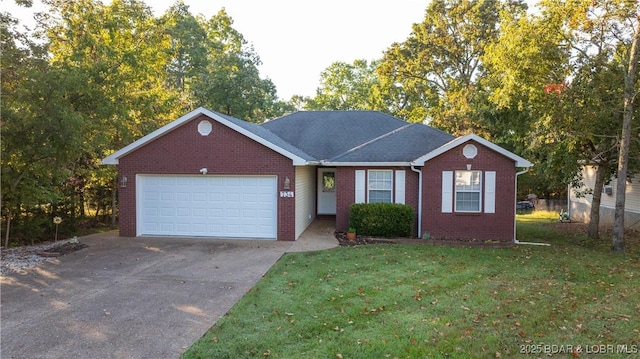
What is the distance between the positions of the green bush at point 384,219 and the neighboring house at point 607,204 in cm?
752

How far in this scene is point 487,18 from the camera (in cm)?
2602

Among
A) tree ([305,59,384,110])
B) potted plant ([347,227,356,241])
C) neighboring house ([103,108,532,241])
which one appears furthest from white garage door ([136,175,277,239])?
tree ([305,59,384,110])

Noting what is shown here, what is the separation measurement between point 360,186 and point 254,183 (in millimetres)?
3856

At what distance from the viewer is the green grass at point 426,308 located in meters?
4.98

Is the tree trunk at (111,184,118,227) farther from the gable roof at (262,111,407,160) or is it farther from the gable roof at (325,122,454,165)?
the gable roof at (325,122,454,165)

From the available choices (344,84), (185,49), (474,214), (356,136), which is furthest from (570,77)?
(344,84)

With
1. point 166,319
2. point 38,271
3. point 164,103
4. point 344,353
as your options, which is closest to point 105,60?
point 164,103

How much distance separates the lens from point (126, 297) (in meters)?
6.98

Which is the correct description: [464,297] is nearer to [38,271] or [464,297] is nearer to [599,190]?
[38,271]

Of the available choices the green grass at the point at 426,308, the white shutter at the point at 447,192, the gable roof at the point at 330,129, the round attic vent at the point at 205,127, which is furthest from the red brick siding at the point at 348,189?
the round attic vent at the point at 205,127

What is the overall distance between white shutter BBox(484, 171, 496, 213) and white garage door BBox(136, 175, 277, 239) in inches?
277

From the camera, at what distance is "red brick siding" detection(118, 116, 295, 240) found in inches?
497

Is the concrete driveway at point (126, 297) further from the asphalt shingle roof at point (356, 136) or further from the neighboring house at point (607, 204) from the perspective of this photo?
the neighboring house at point (607, 204)

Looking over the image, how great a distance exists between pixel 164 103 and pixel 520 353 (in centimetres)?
1913
